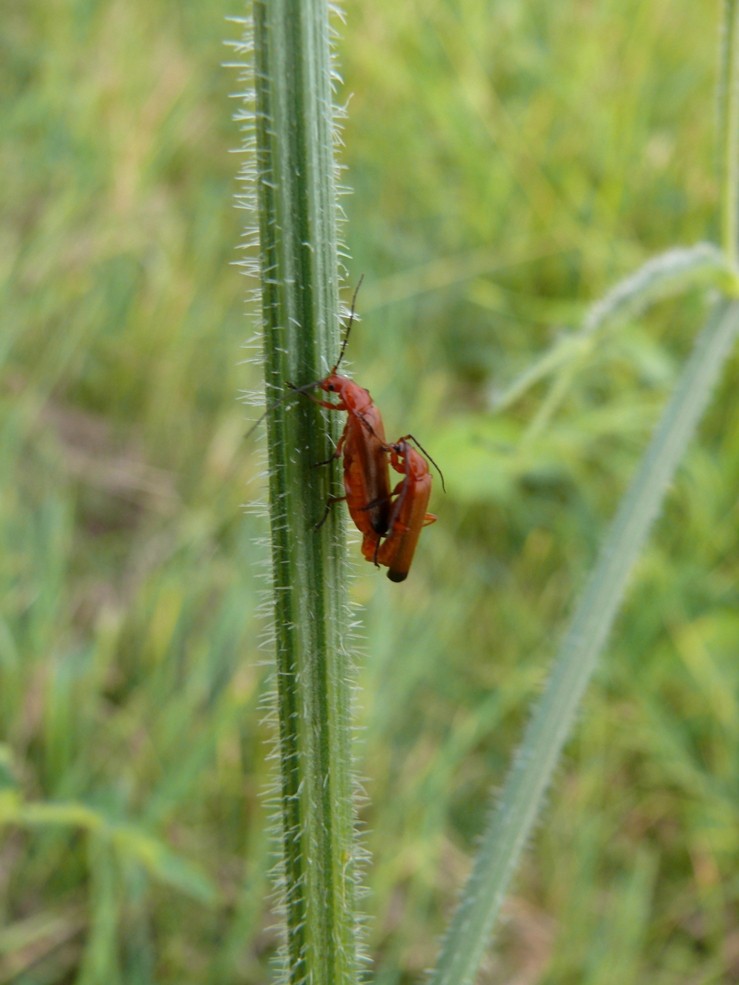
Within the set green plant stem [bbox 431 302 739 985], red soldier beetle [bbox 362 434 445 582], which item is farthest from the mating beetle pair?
green plant stem [bbox 431 302 739 985]

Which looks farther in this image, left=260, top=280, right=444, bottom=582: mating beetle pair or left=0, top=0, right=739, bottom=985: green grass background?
left=0, top=0, right=739, bottom=985: green grass background

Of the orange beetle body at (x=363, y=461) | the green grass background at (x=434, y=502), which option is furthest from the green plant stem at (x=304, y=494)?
the green grass background at (x=434, y=502)

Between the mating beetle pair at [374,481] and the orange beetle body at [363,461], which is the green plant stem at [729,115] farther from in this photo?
the orange beetle body at [363,461]

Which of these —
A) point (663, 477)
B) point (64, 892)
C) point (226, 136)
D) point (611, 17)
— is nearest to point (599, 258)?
point (611, 17)

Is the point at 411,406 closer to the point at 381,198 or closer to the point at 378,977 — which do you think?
the point at 381,198

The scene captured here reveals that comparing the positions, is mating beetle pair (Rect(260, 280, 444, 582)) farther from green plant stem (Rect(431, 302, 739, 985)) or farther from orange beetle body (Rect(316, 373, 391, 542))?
green plant stem (Rect(431, 302, 739, 985))
